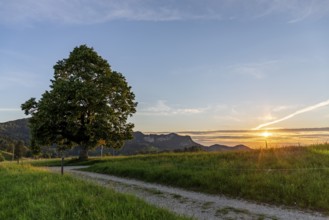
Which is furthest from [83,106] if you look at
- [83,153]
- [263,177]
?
[263,177]

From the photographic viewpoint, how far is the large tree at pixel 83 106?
45969mm

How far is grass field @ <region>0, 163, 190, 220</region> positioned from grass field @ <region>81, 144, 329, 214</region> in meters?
6.95

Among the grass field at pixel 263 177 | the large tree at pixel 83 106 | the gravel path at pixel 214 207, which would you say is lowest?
the gravel path at pixel 214 207

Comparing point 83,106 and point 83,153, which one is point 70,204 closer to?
point 83,106

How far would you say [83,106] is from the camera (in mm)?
47812

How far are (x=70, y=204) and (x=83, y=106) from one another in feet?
122

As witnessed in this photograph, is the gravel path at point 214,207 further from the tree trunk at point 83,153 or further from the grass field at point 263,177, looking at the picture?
the tree trunk at point 83,153

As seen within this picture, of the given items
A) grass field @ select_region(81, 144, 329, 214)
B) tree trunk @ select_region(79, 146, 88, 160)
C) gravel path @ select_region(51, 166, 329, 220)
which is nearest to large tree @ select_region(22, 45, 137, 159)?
tree trunk @ select_region(79, 146, 88, 160)

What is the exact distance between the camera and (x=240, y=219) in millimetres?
12273

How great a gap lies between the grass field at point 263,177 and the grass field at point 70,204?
695cm

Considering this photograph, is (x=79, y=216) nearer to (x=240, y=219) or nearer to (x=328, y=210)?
(x=240, y=219)

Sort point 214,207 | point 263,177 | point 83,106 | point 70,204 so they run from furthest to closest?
point 83,106
point 263,177
point 214,207
point 70,204

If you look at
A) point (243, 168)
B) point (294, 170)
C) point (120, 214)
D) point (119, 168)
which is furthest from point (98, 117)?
point (120, 214)

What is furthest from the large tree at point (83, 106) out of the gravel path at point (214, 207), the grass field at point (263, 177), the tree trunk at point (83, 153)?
the gravel path at point (214, 207)
